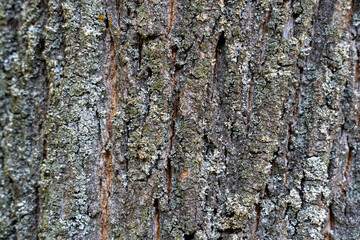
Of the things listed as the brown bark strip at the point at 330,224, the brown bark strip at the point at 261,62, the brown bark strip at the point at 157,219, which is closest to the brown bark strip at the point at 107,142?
the brown bark strip at the point at 157,219

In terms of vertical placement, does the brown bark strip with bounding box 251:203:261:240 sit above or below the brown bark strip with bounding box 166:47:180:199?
below

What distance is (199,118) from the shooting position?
2.67 ft

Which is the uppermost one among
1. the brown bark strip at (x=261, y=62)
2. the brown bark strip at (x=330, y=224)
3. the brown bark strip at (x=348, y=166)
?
the brown bark strip at (x=261, y=62)

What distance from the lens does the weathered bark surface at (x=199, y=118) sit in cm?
81

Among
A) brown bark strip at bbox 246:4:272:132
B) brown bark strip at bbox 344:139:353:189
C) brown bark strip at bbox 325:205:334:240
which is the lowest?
brown bark strip at bbox 325:205:334:240

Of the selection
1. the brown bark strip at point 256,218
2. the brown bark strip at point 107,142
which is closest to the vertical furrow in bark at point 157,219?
the brown bark strip at point 107,142

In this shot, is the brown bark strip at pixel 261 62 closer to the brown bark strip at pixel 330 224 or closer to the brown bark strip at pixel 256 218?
the brown bark strip at pixel 256 218

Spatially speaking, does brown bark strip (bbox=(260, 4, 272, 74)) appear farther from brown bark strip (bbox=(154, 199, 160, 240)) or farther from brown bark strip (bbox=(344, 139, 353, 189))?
brown bark strip (bbox=(154, 199, 160, 240))

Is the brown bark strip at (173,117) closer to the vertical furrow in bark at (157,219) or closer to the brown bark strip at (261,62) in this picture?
the vertical furrow in bark at (157,219)

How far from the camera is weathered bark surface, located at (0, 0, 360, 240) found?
32.0 inches

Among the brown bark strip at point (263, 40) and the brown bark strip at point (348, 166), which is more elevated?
the brown bark strip at point (263, 40)

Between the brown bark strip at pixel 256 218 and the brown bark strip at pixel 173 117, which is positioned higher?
the brown bark strip at pixel 173 117

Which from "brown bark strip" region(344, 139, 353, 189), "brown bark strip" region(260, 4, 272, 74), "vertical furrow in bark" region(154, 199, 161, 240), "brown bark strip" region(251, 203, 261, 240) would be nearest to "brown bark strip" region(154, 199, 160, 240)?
"vertical furrow in bark" region(154, 199, 161, 240)

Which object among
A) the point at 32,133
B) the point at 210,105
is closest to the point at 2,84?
the point at 32,133
